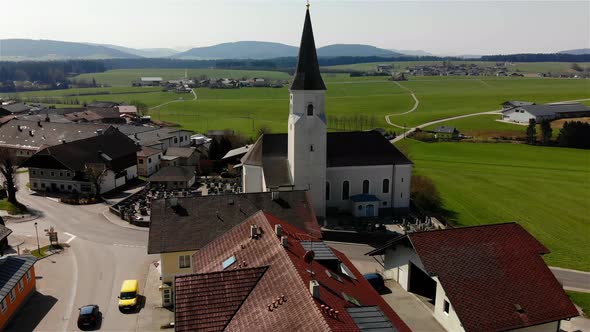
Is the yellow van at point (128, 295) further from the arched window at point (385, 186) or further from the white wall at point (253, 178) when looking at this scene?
the arched window at point (385, 186)

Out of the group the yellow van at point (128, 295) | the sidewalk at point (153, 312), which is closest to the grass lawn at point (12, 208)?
the sidewalk at point (153, 312)

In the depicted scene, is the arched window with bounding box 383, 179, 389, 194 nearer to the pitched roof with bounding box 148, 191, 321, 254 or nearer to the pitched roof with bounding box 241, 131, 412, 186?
the pitched roof with bounding box 241, 131, 412, 186

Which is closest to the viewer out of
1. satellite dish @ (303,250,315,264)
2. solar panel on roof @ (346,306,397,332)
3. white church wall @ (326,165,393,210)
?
solar panel on roof @ (346,306,397,332)

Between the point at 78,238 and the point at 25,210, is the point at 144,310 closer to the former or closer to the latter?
the point at 78,238

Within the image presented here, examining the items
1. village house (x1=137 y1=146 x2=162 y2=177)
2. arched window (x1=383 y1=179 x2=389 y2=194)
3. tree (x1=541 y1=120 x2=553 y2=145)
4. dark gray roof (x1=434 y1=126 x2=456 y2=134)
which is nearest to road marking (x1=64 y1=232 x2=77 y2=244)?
village house (x1=137 y1=146 x2=162 y2=177)

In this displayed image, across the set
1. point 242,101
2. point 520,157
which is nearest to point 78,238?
point 520,157

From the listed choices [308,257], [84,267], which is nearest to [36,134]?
[84,267]
